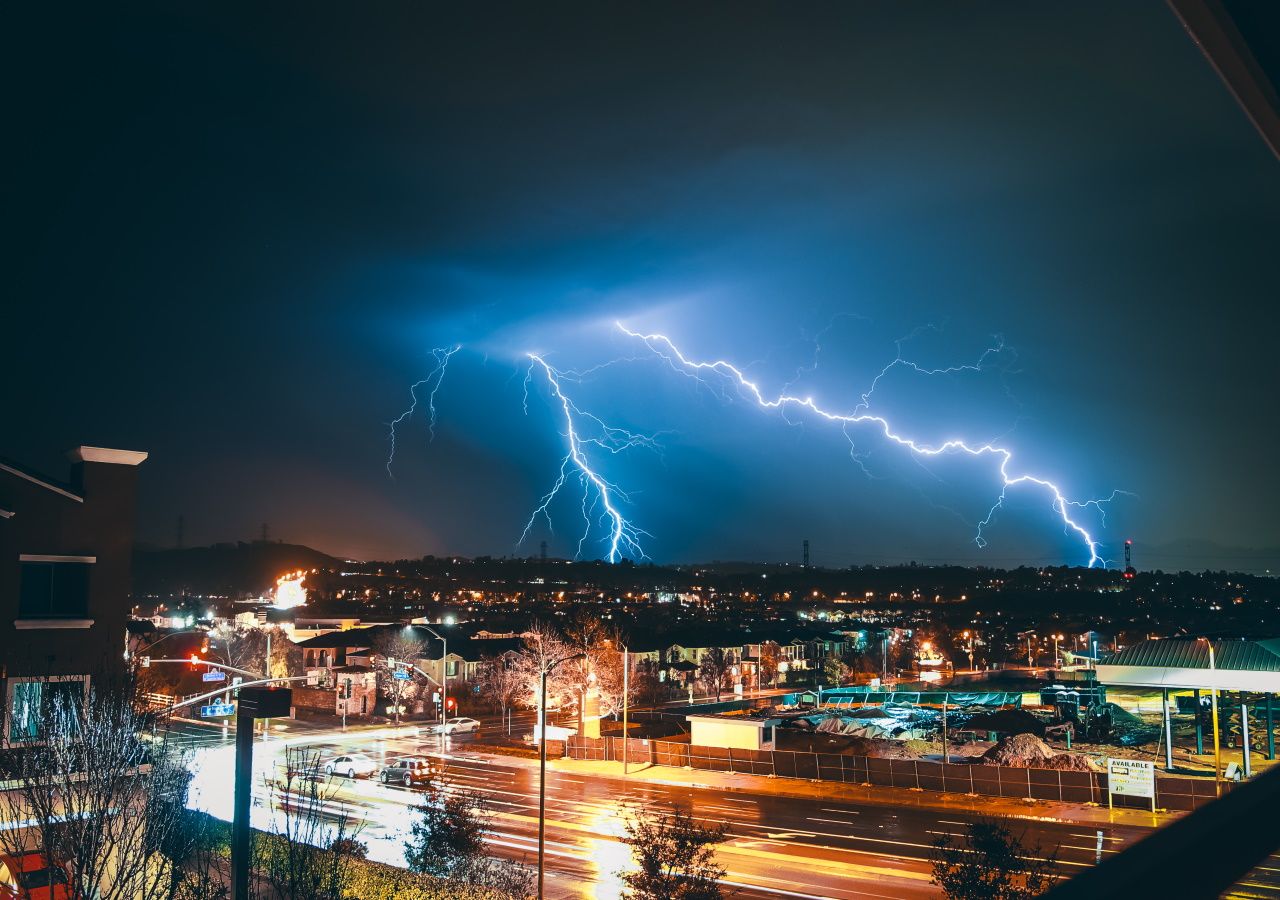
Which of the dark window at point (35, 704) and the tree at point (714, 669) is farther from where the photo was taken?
the tree at point (714, 669)

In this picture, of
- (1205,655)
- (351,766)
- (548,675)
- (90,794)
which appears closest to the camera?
(90,794)

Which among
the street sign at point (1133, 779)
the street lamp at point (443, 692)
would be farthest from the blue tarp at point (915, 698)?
the street sign at point (1133, 779)

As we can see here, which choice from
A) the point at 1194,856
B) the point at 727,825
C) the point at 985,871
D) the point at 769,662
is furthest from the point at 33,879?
the point at 769,662

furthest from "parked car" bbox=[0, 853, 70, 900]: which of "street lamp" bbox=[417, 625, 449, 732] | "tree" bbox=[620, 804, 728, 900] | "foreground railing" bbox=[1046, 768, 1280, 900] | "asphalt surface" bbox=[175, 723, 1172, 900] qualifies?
"street lamp" bbox=[417, 625, 449, 732]

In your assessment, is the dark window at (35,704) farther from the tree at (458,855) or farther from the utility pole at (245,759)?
the utility pole at (245,759)

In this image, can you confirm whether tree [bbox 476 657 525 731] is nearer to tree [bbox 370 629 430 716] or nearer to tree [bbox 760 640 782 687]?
tree [bbox 370 629 430 716]

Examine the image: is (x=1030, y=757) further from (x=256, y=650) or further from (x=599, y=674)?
(x=256, y=650)
